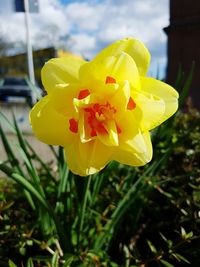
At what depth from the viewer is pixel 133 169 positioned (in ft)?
4.30

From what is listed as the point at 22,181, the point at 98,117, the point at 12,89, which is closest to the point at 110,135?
the point at 98,117

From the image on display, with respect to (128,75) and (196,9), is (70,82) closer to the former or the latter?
(128,75)

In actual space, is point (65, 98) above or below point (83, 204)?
above

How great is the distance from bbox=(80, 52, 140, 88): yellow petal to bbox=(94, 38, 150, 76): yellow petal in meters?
0.03

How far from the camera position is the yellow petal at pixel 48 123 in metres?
0.68

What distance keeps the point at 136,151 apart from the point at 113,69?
142 mm

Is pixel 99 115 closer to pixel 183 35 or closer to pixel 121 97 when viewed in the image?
pixel 121 97

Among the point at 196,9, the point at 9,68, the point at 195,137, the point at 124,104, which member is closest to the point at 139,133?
the point at 124,104

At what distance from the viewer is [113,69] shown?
2.14ft

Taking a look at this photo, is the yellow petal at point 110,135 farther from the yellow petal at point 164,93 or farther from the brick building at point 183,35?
the brick building at point 183,35

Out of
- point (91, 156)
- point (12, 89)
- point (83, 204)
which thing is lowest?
point (12, 89)

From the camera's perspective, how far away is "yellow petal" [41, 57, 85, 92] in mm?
679

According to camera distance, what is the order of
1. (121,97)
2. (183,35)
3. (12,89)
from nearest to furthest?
(121,97) < (183,35) < (12,89)

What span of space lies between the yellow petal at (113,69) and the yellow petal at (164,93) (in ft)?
0.10
